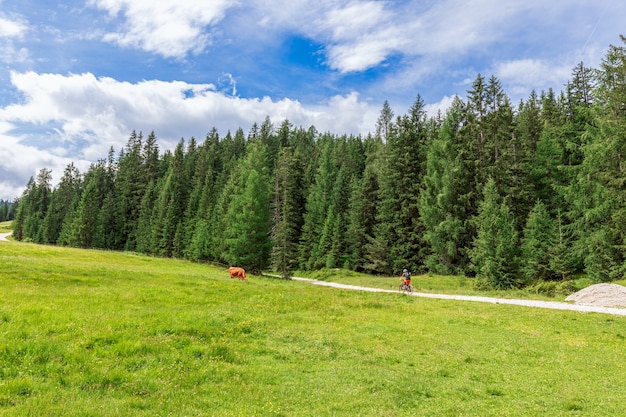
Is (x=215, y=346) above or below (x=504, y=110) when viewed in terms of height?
below

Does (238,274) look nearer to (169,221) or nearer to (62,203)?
(169,221)

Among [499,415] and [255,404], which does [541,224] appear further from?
[255,404]

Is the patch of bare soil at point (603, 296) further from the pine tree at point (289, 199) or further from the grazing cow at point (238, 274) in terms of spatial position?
the pine tree at point (289, 199)

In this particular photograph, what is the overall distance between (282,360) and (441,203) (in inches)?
1752

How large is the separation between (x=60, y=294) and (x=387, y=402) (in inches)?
681

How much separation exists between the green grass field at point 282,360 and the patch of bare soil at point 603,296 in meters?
6.00

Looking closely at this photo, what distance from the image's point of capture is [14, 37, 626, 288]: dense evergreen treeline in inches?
1587

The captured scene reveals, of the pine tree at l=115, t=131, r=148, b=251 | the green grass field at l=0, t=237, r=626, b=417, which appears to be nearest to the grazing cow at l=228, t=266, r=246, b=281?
the green grass field at l=0, t=237, r=626, b=417

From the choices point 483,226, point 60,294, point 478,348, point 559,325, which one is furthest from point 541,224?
point 60,294

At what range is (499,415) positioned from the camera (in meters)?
8.84

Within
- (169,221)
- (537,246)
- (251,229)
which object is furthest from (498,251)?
(169,221)

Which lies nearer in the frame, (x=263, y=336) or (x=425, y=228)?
(x=263, y=336)

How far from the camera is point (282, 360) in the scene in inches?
497

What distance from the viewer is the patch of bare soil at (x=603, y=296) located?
79.9 feet
